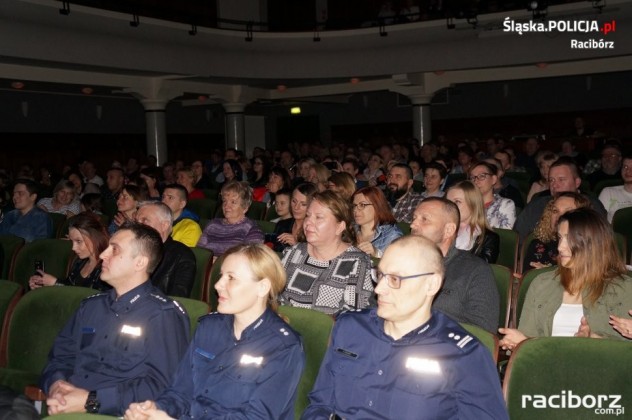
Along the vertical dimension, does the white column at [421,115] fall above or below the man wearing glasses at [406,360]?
above

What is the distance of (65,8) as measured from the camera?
1002cm

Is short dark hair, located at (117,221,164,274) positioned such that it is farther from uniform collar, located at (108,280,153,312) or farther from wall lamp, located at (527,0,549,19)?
wall lamp, located at (527,0,549,19)

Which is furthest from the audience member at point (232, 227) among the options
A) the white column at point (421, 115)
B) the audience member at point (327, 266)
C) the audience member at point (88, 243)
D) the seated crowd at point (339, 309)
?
the white column at point (421, 115)

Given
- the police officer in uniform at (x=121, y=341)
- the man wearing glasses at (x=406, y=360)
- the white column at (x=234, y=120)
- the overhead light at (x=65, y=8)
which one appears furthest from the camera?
the white column at (x=234, y=120)

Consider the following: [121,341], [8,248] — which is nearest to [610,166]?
[8,248]

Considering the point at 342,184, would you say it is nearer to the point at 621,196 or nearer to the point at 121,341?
the point at 621,196

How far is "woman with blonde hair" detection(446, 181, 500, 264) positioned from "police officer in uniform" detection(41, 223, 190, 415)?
76.2 inches

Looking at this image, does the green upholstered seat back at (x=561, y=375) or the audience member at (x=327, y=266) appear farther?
the audience member at (x=327, y=266)

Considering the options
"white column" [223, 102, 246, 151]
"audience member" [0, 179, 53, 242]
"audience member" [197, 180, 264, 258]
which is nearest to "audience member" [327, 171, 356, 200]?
"audience member" [197, 180, 264, 258]

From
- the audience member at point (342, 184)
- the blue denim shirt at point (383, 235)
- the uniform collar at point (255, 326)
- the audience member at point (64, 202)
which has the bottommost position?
the uniform collar at point (255, 326)

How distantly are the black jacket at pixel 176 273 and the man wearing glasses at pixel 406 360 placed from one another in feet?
5.67

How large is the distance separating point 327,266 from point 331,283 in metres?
0.11

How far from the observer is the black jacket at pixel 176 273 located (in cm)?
393

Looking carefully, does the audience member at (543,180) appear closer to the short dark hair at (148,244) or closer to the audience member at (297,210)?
the audience member at (297,210)
